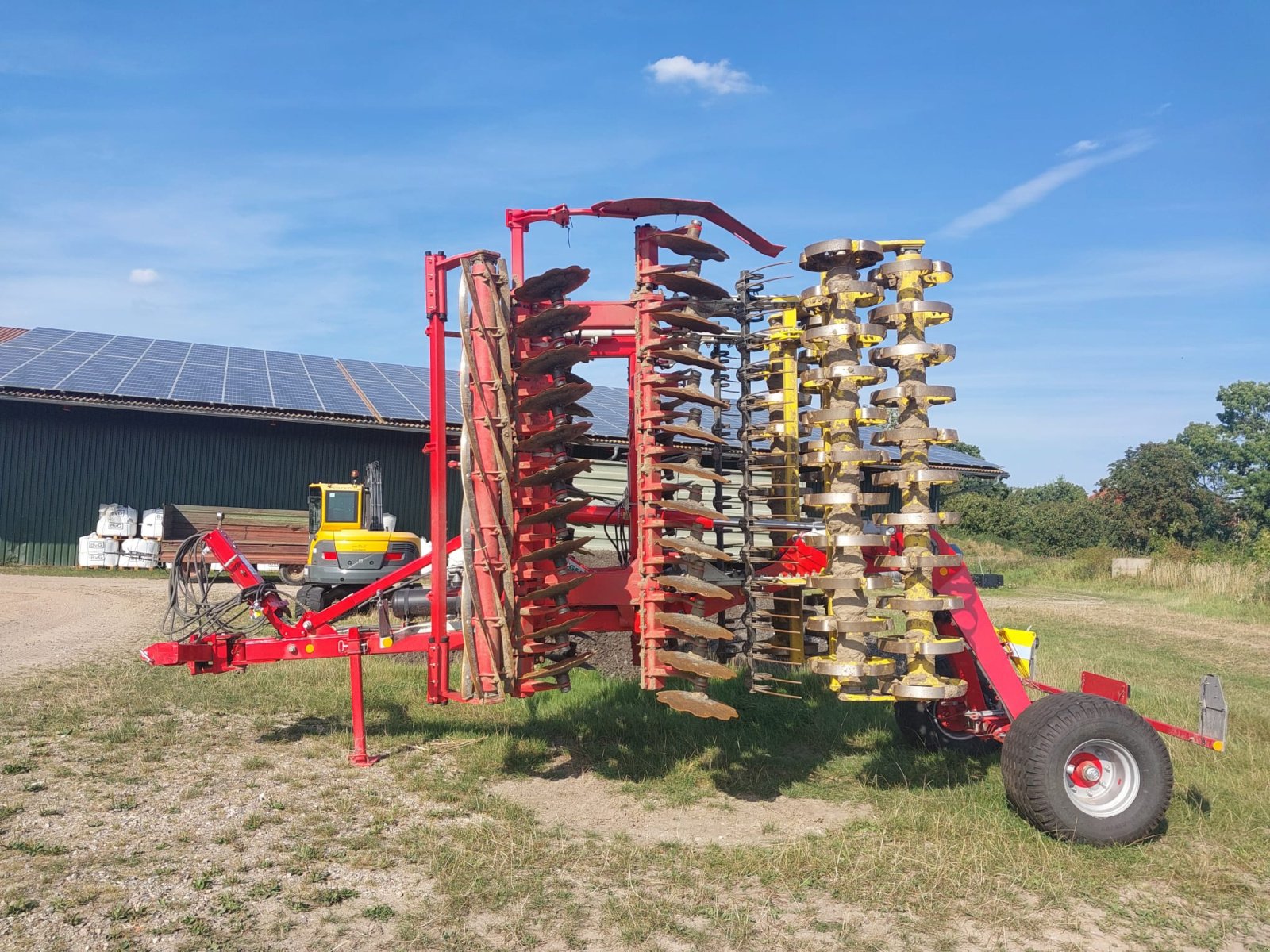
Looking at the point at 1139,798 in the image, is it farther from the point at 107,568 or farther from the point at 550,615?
the point at 107,568

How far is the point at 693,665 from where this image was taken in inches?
207

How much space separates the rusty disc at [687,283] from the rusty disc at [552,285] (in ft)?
1.43

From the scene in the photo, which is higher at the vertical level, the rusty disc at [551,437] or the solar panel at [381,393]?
the solar panel at [381,393]

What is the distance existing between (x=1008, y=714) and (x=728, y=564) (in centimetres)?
218

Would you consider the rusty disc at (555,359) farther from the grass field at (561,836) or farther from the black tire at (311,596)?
the black tire at (311,596)

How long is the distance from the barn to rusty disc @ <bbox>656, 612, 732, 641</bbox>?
13.3m

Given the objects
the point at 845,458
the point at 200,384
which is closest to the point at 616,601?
the point at 845,458

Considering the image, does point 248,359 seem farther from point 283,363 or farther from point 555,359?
point 555,359

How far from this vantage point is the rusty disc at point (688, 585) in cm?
525

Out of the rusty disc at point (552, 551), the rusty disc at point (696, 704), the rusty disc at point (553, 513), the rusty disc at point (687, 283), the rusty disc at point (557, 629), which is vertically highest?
the rusty disc at point (687, 283)

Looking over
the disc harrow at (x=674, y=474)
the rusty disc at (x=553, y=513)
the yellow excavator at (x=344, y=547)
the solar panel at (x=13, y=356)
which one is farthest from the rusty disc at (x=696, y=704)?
the solar panel at (x=13, y=356)

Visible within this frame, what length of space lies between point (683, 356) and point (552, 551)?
1.34 meters

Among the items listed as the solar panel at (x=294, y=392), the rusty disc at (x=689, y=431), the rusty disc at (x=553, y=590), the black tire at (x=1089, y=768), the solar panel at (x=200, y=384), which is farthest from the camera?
the solar panel at (x=294, y=392)

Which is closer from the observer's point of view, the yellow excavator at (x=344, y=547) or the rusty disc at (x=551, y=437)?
the rusty disc at (x=551, y=437)
